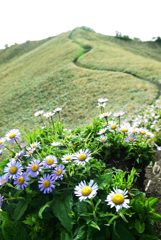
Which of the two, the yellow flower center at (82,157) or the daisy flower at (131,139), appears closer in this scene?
the yellow flower center at (82,157)

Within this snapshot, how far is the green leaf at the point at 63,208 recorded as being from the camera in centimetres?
120

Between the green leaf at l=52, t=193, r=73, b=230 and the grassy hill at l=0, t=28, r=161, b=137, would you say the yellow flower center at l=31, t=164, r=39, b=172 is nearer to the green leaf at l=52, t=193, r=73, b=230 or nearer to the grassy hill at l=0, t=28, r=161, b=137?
the green leaf at l=52, t=193, r=73, b=230

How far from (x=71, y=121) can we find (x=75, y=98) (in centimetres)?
171

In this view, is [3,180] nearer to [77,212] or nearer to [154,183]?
[77,212]

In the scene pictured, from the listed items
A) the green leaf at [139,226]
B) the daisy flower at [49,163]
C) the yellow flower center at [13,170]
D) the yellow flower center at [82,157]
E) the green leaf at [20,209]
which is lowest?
the green leaf at [139,226]

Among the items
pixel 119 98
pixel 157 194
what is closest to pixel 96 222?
pixel 157 194

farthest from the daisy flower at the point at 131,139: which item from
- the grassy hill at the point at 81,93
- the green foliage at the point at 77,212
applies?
the grassy hill at the point at 81,93

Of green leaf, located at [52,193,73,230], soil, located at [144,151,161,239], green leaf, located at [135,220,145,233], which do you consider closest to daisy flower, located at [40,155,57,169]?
green leaf, located at [52,193,73,230]

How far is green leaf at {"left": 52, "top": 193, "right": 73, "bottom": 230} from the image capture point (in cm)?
120

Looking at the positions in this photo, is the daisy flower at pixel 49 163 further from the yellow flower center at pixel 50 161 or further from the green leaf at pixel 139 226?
the green leaf at pixel 139 226

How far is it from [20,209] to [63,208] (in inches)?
11.9

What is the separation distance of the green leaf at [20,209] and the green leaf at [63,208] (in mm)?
199

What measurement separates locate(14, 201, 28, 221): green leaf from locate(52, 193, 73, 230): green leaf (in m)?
0.20

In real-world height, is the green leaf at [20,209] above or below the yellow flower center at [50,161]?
below
